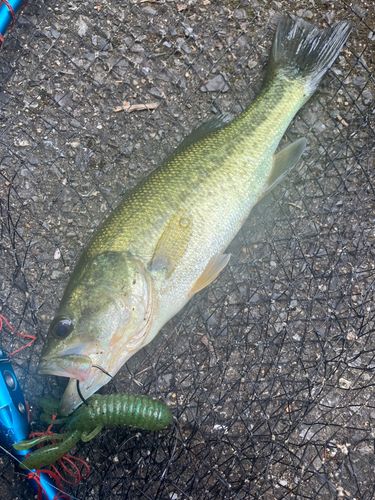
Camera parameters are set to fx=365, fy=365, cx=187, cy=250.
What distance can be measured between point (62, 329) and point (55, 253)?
3.09 ft

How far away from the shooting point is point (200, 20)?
3.01 m

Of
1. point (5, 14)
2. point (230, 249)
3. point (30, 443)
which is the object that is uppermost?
point (5, 14)

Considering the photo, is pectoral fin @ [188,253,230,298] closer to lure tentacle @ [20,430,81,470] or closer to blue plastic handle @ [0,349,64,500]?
lure tentacle @ [20,430,81,470]

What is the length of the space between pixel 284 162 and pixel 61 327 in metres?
1.86

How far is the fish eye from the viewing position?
2.07 metres

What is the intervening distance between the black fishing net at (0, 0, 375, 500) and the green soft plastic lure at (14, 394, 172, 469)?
0.36 meters

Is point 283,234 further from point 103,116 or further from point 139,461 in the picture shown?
point 139,461

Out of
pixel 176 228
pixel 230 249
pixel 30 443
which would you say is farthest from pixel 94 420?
pixel 230 249

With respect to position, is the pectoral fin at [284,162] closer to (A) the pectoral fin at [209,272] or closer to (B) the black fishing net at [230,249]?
(B) the black fishing net at [230,249]

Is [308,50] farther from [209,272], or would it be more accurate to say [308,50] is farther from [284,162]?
[209,272]

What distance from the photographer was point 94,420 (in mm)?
2203

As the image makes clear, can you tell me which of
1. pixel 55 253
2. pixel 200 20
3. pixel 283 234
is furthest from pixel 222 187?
pixel 200 20

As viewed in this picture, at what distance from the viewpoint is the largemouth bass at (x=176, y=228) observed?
2105 mm

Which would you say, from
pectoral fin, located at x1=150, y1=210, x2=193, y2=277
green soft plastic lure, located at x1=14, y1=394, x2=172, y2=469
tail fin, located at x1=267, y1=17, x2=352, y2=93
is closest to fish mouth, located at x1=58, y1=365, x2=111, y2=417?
green soft plastic lure, located at x1=14, y1=394, x2=172, y2=469
